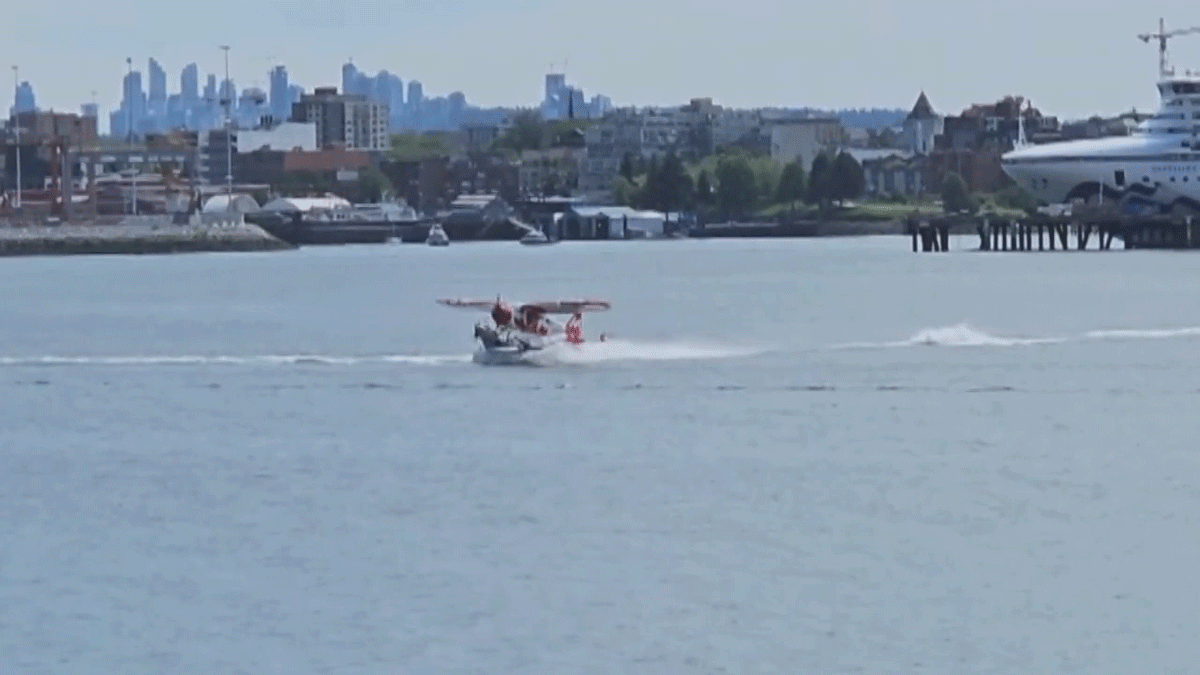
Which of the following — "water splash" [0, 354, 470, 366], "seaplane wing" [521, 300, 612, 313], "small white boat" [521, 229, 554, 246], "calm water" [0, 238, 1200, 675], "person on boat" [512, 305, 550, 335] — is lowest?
"calm water" [0, 238, 1200, 675]

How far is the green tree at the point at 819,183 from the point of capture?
17912 cm

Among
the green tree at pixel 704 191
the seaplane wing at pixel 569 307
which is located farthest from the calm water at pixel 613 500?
the green tree at pixel 704 191

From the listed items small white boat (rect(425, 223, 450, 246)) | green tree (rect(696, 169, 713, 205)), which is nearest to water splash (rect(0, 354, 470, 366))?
small white boat (rect(425, 223, 450, 246))

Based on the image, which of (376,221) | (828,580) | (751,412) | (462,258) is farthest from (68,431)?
(376,221)

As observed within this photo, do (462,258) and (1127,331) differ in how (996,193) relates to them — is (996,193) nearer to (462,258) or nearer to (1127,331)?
(462,258)

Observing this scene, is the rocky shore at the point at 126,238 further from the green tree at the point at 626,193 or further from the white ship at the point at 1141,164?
the white ship at the point at 1141,164

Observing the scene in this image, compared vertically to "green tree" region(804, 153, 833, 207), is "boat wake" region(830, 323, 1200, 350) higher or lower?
lower

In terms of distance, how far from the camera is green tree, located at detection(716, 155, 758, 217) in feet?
600

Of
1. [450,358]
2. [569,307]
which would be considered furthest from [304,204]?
[569,307]

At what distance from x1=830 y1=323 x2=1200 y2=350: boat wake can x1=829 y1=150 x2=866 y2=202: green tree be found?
11322 centimetres

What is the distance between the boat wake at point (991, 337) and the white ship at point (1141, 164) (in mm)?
63661

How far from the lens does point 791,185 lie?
596 ft

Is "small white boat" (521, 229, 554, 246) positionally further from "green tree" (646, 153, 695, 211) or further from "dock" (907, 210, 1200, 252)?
"dock" (907, 210, 1200, 252)

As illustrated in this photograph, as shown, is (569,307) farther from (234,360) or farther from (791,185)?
(791,185)
